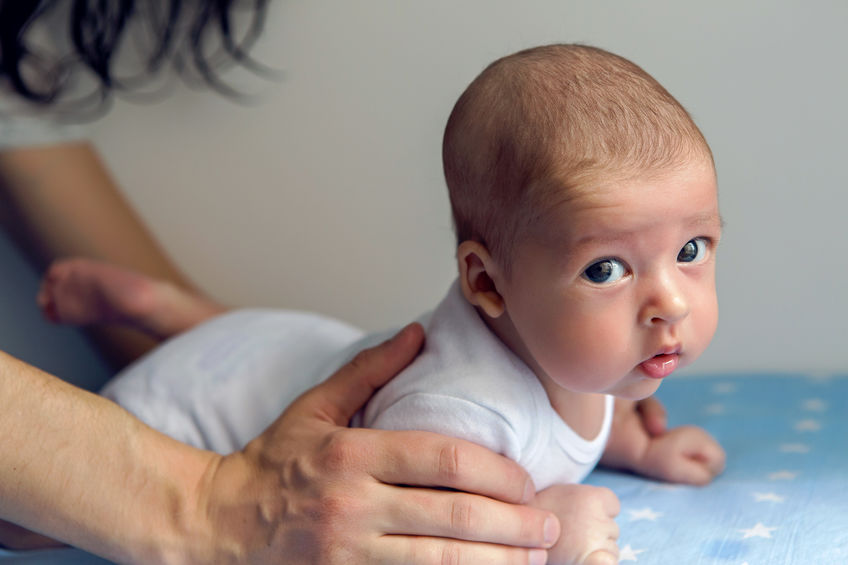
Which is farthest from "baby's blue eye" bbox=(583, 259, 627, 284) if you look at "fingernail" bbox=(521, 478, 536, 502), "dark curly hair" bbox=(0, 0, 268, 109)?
"dark curly hair" bbox=(0, 0, 268, 109)

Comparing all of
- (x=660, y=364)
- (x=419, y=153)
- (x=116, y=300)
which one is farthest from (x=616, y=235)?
(x=116, y=300)

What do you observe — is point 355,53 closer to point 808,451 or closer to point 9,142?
point 9,142

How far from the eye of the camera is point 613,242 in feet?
2.45

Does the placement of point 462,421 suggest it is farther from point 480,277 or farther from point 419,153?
point 419,153

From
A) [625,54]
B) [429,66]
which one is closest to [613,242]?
[625,54]

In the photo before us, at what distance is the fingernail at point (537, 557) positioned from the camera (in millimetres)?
798

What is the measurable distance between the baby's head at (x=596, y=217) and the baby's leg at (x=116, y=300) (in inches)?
29.1

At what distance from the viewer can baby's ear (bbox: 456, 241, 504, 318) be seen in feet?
2.74

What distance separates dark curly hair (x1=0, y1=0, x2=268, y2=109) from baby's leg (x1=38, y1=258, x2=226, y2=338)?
42 cm

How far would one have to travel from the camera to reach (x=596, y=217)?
29.1 inches

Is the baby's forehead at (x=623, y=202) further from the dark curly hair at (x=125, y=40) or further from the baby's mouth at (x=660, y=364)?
the dark curly hair at (x=125, y=40)

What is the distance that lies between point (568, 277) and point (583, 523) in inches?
9.8

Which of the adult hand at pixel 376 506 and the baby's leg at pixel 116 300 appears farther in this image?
the baby's leg at pixel 116 300

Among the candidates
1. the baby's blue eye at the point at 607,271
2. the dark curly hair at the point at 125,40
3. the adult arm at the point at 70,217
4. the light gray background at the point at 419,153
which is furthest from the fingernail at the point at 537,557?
the dark curly hair at the point at 125,40
